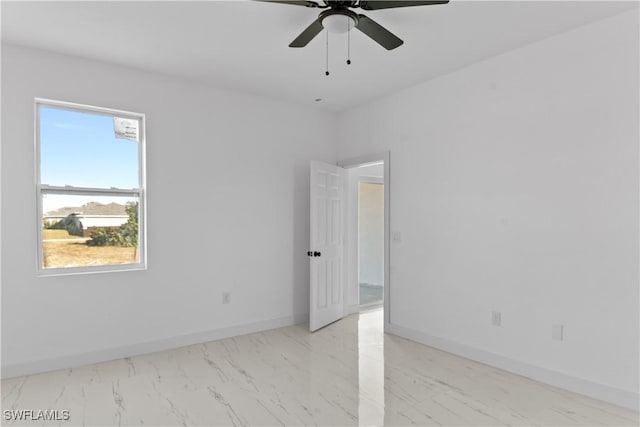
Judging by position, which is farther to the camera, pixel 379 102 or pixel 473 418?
pixel 379 102

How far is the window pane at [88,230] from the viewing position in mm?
3436

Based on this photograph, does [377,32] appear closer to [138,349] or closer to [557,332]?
[557,332]

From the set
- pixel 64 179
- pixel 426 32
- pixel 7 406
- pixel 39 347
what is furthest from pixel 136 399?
pixel 426 32

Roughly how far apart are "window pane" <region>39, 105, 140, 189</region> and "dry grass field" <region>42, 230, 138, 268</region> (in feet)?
1.65

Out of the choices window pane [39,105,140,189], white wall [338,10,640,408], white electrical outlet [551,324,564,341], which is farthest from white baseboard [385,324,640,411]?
window pane [39,105,140,189]

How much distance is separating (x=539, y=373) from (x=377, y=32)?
295 centimetres

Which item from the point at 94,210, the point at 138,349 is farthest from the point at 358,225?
the point at 94,210

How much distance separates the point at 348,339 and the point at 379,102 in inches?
111

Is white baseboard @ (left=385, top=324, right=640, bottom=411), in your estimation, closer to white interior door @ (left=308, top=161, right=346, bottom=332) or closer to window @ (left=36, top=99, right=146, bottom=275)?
white interior door @ (left=308, top=161, right=346, bottom=332)

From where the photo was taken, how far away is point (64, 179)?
3.50 m

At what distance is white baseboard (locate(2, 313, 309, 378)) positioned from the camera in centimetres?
322

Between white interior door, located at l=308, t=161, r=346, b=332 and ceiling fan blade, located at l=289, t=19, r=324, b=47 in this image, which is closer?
ceiling fan blade, located at l=289, t=19, r=324, b=47

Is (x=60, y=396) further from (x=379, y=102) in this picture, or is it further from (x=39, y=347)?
(x=379, y=102)

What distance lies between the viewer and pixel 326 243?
15.8 ft
